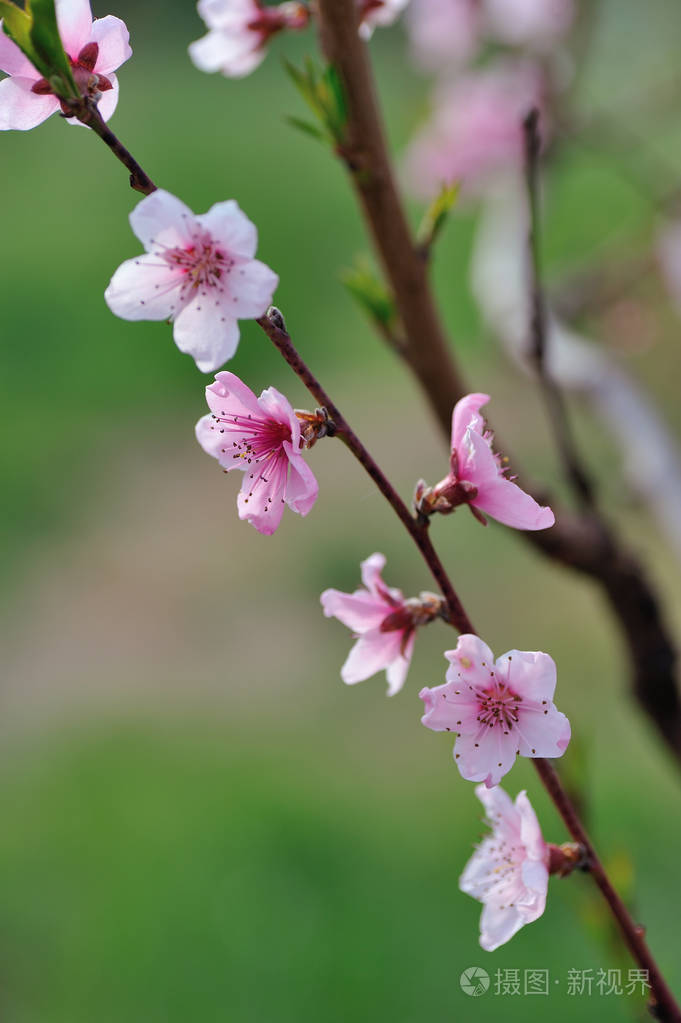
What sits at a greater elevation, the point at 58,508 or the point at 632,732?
the point at 58,508

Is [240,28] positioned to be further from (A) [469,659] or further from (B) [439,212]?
(A) [469,659]

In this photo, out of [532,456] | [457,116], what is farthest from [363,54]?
[532,456]

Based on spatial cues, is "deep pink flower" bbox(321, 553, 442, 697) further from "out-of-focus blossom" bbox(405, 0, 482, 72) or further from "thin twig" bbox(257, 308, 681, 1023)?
"out-of-focus blossom" bbox(405, 0, 482, 72)

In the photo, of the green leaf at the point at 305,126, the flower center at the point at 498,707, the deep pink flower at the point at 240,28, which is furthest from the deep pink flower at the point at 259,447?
the deep pink flower at the point at 240,28

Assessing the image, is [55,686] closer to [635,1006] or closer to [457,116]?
[457,116]

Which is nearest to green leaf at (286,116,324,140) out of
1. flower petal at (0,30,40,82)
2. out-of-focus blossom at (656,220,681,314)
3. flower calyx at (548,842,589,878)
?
flower petal at (0,30,40,82)

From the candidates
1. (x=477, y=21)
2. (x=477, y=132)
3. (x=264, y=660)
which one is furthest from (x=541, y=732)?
(x=264, y=660)

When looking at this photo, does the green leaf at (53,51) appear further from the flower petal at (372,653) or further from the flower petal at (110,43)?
the flower petal at (372,653)
